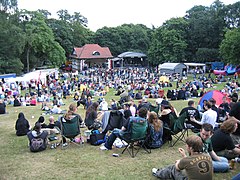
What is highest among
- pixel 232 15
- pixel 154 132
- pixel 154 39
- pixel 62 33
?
pixel 232 15

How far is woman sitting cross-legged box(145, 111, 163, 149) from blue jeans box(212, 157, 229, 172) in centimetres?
179

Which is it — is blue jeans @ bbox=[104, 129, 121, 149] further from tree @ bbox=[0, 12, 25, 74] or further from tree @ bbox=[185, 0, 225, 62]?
tree @ bbox=[185, 0, 225, 62]

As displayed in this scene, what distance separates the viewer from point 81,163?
620cm

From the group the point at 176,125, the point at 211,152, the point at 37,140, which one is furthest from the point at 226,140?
the point at 37,140

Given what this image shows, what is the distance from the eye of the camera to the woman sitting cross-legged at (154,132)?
671cm

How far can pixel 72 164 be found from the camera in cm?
615

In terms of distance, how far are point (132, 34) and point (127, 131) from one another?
56.8 m

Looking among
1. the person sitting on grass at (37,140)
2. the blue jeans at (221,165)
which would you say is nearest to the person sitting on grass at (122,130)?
the person sitting on grass at (37,140)

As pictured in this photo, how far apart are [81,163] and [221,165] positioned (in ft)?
9.66

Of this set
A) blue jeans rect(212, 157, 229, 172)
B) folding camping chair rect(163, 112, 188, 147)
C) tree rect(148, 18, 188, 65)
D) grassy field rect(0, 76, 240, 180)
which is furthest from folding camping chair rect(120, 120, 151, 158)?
tree rect(148, 18, 188, 65)

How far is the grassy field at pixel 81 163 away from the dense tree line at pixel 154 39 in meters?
31.0

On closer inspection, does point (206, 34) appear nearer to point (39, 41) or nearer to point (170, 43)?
point (170, 43)

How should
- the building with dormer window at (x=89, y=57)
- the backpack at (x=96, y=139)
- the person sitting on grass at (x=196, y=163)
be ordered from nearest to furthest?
the person sitting on grass at (x=196, y=163)
the backpack at (x=96, y=139)
the building with dormer window at (x=89, y=57)

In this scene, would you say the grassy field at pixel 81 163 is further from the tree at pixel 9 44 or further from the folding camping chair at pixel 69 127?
the tree at pixel 9 44
